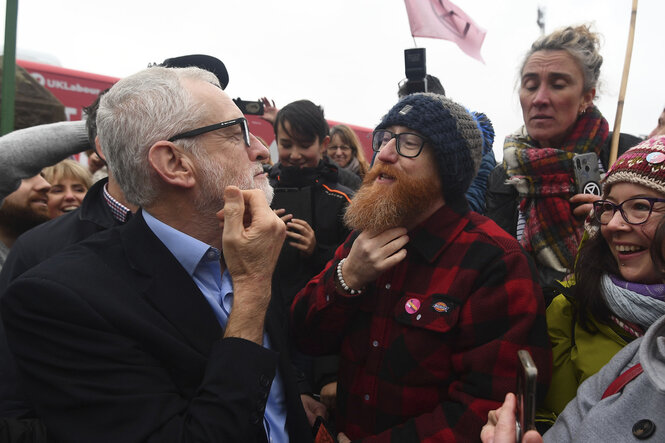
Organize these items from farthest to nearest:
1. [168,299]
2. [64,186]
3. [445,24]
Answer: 1. [445,24]
2. [64,186]
3. [168,299]

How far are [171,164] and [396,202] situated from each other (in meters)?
0.84

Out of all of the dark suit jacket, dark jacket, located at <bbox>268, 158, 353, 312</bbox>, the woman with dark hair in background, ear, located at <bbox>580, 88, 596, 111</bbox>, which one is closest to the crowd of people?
the dark suit jacket

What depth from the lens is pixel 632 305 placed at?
1.62 meters

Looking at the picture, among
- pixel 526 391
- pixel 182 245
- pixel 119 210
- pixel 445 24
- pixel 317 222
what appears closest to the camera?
pixel 526 391

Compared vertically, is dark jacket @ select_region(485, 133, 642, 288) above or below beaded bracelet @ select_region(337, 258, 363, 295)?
above

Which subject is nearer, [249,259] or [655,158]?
[249,259]

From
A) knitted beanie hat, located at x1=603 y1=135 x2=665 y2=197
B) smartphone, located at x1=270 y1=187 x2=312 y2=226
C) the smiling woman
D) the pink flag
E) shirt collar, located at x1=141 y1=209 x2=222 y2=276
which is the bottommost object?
the smiling woman

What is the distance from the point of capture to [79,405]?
124cm

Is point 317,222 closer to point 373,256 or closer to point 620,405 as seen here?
point 373,256

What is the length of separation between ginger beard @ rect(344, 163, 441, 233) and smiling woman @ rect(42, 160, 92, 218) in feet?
8.67

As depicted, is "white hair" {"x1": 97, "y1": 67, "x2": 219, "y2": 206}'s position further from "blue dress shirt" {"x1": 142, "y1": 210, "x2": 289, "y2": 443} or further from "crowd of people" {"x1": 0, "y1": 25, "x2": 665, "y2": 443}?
"blue dress shirt" {"x1": 142, "y1": 210, "x2": 289, "y2": 443}

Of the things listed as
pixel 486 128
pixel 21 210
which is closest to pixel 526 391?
pixel 486 128

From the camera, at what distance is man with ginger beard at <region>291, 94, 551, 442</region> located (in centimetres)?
165

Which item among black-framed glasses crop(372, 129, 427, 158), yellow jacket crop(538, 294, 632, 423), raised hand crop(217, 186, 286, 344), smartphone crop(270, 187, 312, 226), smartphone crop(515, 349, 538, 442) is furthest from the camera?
smartphone crop(270, 187, 312, 226)
